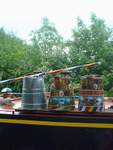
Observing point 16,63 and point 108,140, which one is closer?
point 108,140

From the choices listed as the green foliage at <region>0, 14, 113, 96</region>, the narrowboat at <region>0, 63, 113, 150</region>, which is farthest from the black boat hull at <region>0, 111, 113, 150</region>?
the green foliage at <region>0, 14, 113, 96</region>

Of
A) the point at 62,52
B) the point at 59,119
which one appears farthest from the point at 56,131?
the point at 62,52

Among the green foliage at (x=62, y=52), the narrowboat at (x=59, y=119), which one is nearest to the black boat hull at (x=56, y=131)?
the narrowboat at (x=59, y=119)

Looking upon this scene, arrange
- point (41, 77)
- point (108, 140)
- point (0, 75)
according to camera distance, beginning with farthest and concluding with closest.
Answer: point (0, 75) → point (41, 77) → point (108, 140)

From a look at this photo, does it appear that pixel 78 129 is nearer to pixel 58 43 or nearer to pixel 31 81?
pixel 31 81

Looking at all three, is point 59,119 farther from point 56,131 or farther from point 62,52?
point 62,52

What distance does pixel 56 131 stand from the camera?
3303 millimetres

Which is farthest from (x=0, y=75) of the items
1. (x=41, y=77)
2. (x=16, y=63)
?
(x=41, y=77)

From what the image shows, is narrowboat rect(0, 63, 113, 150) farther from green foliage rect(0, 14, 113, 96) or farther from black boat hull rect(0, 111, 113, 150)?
green foliage rect(0, 14, 113, 96)

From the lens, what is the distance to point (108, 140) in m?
3.25

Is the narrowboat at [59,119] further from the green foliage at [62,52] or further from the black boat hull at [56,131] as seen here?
the green foliage at [62,52]

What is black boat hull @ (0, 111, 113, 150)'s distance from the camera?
10.6 ft

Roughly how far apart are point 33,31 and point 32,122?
4.76 meters

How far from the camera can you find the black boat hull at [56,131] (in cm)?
325
